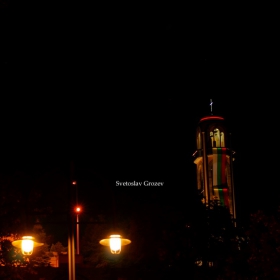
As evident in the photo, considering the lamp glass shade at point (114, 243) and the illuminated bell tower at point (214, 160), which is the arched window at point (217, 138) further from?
the lamp glass shade at point (114, 243)

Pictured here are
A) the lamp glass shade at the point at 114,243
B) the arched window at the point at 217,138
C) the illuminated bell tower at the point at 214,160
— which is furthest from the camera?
the arched window at the point at 217,138

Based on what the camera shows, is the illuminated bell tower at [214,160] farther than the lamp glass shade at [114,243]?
Yes

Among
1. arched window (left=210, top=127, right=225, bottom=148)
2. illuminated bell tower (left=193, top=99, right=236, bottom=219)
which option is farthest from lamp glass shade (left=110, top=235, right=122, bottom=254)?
arched window (left=210, top=127, right=225, bottom=148)

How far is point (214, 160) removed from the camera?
52562 mm

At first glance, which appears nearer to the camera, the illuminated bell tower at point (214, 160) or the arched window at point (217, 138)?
the illuminated bell tower at point (214, 160)

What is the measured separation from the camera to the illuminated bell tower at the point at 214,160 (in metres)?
52.1

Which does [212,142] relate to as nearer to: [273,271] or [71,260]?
[273,271]

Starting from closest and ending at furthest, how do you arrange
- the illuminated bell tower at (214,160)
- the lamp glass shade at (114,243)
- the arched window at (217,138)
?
the lamp glass shade at (114,243) < the illuminated bell tower at (214,160) < the arched window at (217,138)

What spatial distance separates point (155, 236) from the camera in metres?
38.5

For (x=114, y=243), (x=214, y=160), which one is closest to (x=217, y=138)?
(x=214, y=160)

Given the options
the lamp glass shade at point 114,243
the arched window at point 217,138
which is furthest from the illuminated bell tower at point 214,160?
the lamp glass shade at point 114,243

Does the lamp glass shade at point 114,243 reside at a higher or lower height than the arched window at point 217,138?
lower

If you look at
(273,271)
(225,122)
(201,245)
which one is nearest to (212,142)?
(225,122)

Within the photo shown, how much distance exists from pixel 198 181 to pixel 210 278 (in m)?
27.1
